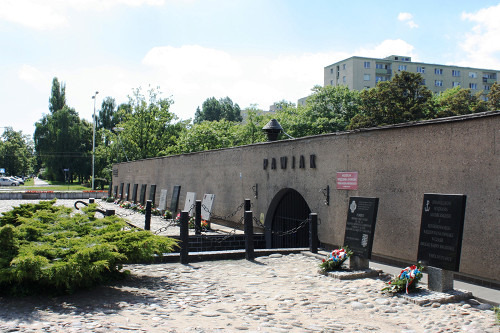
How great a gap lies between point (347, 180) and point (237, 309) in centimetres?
584

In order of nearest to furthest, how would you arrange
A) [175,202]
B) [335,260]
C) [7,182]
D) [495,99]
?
[335,260], [175,202], [495,99], [7,182]

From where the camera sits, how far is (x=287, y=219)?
50.6 ft

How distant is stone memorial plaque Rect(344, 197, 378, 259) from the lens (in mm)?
8992

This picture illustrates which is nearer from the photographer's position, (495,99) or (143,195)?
(143,195)

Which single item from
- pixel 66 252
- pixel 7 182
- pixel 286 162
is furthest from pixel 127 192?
pixel 7 182

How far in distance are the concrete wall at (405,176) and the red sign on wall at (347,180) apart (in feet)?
0.40

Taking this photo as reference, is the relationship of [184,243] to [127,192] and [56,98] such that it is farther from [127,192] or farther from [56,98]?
[56,98]

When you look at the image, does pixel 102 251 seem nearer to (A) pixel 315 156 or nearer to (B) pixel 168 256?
(B) pixel 168 256

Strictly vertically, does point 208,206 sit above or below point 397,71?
below

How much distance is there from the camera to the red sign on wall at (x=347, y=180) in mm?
11508

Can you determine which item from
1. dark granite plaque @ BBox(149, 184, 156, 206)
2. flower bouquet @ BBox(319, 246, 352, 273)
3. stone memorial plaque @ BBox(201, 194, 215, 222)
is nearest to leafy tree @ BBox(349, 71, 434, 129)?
dark granite plaque @ BBox(149, 184, 156, 206)

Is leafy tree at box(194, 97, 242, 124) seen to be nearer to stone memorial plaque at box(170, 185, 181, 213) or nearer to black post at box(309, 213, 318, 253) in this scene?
stone memorial plaque at box(170, 185, 181, 213)

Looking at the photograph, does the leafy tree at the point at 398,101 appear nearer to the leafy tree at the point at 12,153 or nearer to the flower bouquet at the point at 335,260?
the flower bouquet at the point at 335,260

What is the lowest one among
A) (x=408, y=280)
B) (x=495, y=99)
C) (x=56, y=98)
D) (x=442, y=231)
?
(x=408, y=280)
